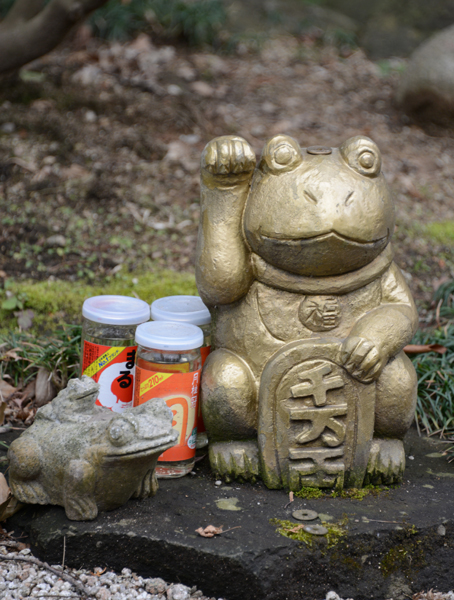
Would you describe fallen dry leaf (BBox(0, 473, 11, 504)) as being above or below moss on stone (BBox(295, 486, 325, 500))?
above

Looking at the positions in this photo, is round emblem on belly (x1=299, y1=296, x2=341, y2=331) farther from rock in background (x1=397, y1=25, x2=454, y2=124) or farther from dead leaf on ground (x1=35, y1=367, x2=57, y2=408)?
rock in background (x1=397, y1=25, x2=454, y2=124)

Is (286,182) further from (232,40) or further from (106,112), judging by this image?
(232,40)

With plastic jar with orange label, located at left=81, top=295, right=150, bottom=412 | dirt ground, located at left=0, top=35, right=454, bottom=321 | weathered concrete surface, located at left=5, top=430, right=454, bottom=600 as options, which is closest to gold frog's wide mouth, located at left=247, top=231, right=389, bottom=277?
plastic jar with orange label, located at left=81, top=295, right=150, bottom=412

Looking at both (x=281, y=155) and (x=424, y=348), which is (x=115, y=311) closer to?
(x=281, y=155)

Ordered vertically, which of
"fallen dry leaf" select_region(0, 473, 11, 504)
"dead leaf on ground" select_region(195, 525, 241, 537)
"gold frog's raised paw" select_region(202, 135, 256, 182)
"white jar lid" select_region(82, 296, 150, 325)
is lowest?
"dead leaf on ground" select_region(195, 525, 241, 537)

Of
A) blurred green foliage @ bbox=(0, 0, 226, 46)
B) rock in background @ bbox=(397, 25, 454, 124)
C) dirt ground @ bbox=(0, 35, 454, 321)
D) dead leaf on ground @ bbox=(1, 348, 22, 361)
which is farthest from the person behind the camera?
blurred green foliage @ bbox=(0, 0, 226, 46)

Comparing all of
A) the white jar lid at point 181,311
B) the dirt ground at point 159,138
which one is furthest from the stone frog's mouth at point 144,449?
the dirt ground at point 159,138

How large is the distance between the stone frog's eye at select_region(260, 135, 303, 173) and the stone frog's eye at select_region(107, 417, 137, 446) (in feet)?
3.60

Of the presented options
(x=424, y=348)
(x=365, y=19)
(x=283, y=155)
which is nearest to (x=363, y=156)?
(x=283, y=155)

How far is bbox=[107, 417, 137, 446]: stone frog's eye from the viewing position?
2.24m

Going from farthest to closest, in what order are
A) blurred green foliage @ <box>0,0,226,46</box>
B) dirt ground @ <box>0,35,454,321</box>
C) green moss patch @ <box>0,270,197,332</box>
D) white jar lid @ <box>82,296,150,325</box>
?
blurred green foliage @ <box>0,0,226,46</box> < dirt ground @ <box>0,35,454,321</box> < green moss patch @ <box>0,270,197,332</box> < white jar lid @ <box>82,296,150,325</box>

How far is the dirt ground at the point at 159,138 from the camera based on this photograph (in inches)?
200

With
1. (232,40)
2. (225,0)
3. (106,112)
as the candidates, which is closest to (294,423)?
(106,112)

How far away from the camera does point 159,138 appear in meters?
6.35
